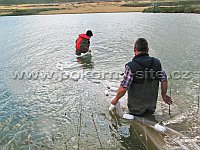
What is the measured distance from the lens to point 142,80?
7.19 m

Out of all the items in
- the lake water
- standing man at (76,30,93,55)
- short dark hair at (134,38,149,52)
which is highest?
short dark hair at (134,38,149,52)

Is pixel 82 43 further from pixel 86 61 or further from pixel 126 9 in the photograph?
pixel 126 9

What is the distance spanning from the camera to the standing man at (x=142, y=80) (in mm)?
7066

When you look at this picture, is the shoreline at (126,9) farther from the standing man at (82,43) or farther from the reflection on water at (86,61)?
the reflection on water at (86,61)

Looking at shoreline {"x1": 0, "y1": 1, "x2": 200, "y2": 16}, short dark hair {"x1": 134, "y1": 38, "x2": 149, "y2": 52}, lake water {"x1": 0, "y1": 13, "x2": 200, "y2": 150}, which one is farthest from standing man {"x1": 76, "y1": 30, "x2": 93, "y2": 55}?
shoreline {"x1": 0, "y1": 1, "x2": 200, "y2": 16}

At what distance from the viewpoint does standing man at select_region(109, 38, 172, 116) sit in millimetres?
7066

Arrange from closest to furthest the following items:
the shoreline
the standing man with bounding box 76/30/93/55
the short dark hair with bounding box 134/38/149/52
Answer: the short dark hair with bounding box 134/38/149/52
the standing man with bounding box 76/30/93/55
the shoreline

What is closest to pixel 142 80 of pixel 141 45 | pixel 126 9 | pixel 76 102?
pixel 141 45

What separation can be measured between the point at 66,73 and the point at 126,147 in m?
7.29

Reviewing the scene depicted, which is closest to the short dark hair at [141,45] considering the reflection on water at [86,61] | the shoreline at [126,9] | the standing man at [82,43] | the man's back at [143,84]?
the man's back at [143,84]

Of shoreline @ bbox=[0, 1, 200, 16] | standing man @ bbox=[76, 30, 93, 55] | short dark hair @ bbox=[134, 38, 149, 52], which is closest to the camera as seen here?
short dark hair @ bbox=[134, 38, 149, 52]

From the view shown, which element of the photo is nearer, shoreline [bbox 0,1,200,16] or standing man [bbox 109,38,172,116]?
standing man [bbox 109,38,172,116]

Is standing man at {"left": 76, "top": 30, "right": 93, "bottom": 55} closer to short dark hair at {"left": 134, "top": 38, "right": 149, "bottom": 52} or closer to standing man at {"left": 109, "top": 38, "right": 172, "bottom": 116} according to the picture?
standing man at {"left": 109, "top": 38, "right": 172, "bottom": 116}

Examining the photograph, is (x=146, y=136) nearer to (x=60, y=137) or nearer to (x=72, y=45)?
(x=60, y=137)
